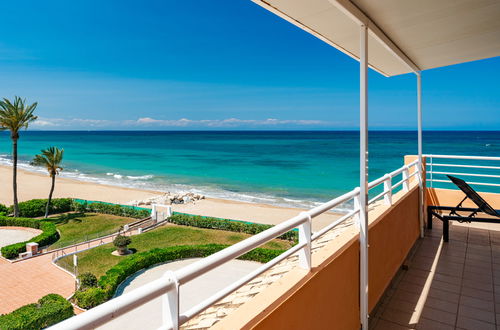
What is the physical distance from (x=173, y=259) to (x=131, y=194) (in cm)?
1752

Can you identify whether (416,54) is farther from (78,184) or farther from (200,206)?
(78,184)

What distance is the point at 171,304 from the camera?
1004 millimetres

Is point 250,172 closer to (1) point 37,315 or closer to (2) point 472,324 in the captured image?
(1) point 37,315

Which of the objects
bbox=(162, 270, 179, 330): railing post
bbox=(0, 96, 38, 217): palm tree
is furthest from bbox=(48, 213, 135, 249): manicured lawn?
bbox=(162, 270, 179, 330): railing post

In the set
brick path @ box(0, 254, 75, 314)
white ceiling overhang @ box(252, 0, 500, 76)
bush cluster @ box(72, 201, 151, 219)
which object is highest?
white ceiling overhang @ box(252, 0, 500, 76)

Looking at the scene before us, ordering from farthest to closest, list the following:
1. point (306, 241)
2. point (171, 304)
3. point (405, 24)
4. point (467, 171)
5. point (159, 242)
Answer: point (467, 171), point (159, 242), point (405, 24), point (306, 241), point (171, 304)

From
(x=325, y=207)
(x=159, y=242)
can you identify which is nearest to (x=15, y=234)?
(x=159, y=242)

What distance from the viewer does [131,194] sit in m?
27.1

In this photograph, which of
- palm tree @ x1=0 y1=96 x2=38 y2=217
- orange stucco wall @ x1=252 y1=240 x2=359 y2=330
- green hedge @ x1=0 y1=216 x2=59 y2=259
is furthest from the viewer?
palm tree @ x1=0 y1=96 x2=38 y2=217

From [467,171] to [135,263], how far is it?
37.9m

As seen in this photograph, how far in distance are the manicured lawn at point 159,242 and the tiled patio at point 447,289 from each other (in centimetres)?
826

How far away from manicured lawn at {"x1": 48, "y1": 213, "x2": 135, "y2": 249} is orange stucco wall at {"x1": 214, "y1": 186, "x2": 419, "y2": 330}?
14225 millimetres

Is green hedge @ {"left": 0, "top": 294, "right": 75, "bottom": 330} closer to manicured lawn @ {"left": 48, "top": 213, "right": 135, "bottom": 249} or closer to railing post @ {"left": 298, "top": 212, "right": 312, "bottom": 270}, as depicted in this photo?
manicured lawn @ {"left": 48, "top": 213, "right": 135, "bottom": 249}

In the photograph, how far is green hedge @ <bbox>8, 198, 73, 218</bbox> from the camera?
20109 millimetres
